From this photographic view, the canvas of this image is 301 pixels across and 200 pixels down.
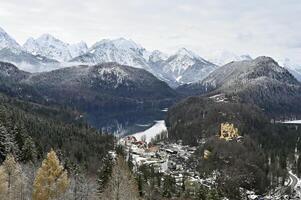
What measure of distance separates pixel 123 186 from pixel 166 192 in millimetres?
55986

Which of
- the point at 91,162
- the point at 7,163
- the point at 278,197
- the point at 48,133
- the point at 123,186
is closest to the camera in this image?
the point at 123,186

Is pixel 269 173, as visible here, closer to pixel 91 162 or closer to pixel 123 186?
pixel 91 162

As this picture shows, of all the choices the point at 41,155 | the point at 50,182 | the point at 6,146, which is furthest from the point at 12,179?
the point at 41,155

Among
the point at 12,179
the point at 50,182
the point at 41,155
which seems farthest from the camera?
the point at 41,155

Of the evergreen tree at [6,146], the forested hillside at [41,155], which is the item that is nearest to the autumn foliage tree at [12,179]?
the forested hillside at [41,155]

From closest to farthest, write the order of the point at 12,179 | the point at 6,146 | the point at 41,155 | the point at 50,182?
the point at 12,179 < the point at 50,182 < the point at 6,146 < the point at 41,155

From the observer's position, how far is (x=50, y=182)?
83562mm

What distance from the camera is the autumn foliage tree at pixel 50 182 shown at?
8206cm

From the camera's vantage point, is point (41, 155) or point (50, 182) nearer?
point (50, 182)

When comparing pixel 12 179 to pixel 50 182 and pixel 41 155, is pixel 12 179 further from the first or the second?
pixel 41 155

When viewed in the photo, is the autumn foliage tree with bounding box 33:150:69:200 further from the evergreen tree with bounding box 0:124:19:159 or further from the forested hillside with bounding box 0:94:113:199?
the evergreen tree with bounding box 0:124:19:159

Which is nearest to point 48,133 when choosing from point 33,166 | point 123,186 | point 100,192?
point 33,166

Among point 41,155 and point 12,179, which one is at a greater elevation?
point 12,179

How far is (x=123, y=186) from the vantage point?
236 ft
